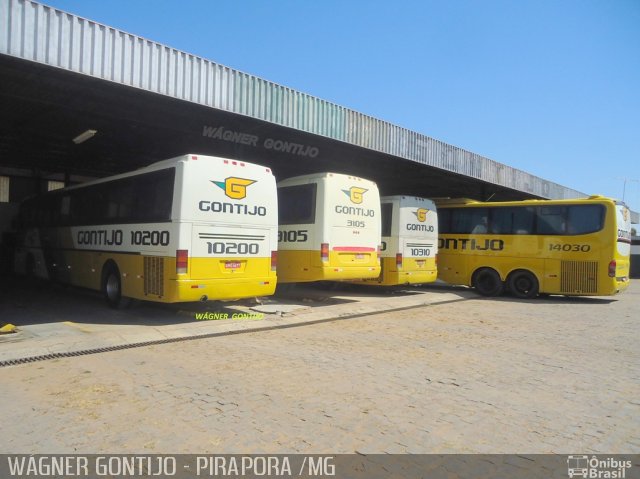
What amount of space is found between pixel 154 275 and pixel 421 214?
889 centimetres

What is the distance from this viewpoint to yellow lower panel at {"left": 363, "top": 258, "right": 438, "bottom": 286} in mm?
14812

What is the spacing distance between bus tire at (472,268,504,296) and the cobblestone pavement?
293 inches

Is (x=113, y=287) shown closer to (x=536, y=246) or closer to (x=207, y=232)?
(x=207, y=232)

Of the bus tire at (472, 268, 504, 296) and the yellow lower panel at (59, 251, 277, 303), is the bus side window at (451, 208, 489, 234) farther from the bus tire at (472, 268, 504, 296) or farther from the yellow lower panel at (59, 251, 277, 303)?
the yellow lower panel at (59, 251, 277, 303)

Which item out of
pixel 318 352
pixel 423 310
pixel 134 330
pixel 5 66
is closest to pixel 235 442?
pixel 318 352

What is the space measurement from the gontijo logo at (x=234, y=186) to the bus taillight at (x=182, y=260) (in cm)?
141

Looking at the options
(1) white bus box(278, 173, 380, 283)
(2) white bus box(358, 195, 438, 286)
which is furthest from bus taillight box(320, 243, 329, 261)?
(2) white bus box(358, 195, 438, 286)

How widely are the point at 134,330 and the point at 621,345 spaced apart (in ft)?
27.4

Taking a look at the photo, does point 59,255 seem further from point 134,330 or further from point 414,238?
point 414,238

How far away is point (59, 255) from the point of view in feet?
45.6

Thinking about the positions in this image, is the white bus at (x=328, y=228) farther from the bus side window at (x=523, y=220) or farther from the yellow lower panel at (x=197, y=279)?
the bus side window at (x=523, y=220)

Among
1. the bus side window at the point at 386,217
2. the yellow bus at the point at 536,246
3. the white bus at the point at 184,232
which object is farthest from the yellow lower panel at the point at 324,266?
the yellow bus at the point at 536,246

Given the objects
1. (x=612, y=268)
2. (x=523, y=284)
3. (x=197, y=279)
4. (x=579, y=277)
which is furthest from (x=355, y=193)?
(x=612, y=268)

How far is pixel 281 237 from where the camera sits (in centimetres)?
1325
